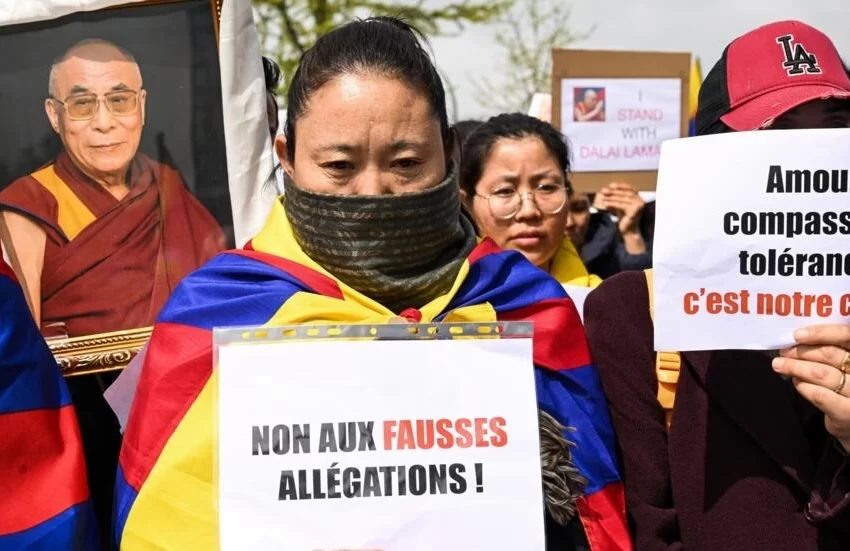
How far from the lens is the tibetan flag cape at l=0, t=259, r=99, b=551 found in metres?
2.35

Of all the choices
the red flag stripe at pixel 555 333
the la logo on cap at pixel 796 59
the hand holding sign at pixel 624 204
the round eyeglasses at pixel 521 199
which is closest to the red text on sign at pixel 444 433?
the red flag stripe at pixel 555 333

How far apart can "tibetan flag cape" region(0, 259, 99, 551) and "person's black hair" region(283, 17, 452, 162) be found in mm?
707

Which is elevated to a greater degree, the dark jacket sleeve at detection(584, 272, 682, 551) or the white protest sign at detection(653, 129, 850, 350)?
the white protest sign at detection(653, 129, 850, 350)

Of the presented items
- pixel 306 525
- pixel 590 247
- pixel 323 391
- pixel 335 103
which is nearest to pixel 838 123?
pixel 335 103

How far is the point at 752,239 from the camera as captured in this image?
2336 millimetres

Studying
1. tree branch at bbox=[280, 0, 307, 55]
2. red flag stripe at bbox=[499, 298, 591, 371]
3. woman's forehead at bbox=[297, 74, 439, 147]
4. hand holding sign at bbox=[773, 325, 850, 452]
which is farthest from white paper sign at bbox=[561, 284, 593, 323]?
tree branch at bbox=[280, 0, 307, 55]

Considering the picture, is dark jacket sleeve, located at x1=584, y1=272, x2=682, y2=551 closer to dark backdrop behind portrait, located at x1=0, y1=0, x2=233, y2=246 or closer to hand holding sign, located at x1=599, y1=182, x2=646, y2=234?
dark backdrop behind portrait, located at x1=0, y1=0, x2=233, y2=246

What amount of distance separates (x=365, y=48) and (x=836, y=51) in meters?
1.04

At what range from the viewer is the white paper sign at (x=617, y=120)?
261 inches

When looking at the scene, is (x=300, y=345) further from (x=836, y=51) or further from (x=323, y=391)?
(x=836, y=51)

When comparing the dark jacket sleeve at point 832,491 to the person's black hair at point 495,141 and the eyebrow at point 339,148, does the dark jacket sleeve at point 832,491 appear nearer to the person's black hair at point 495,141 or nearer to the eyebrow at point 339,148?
the eyebrow at point 339,148

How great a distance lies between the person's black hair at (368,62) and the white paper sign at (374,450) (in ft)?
2.14

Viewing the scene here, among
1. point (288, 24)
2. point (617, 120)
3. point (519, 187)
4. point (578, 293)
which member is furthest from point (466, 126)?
point (288, 24)

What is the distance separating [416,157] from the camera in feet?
8.38
